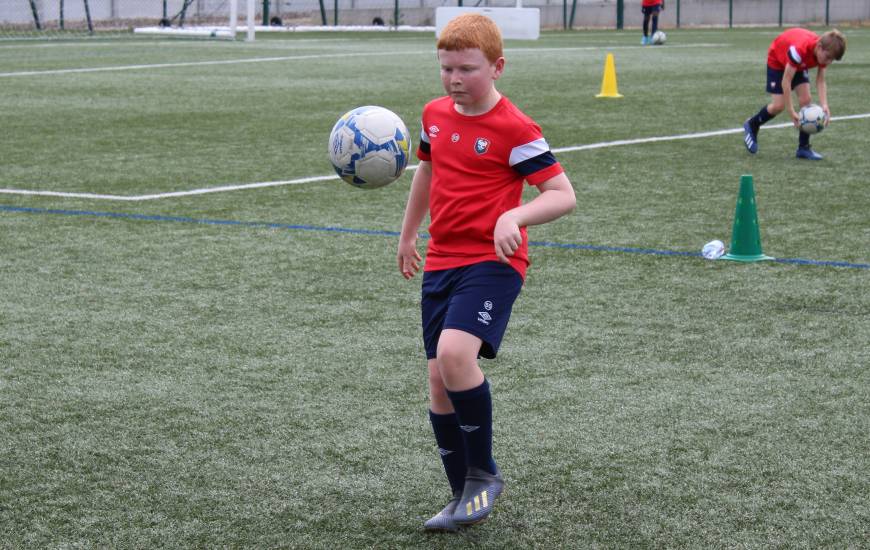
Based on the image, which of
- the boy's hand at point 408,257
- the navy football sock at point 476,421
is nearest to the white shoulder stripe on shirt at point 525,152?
the boy's hand at point 408,257

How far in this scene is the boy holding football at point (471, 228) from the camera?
3.94 metres

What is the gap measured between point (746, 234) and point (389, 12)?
46.2 m

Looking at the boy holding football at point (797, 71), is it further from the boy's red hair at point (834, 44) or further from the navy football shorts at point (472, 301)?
the navy football shorts at point (472, 301)

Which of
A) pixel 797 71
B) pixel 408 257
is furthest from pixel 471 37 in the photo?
pixel 797 71

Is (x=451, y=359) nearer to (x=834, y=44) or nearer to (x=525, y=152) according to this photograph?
(x=525, y=152)


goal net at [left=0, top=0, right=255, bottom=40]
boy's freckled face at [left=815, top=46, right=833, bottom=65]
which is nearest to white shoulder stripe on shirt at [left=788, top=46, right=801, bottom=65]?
boy's freckled face at [left=815, top=46, right=833, bottom=65]

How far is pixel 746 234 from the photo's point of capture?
7.82 metres

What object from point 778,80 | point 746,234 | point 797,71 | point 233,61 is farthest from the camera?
point 233,61

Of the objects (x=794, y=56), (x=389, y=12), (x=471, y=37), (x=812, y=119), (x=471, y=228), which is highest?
(x=389, y=12)

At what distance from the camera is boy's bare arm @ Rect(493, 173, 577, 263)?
12.4 feet

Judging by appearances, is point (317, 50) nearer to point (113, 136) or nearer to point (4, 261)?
point (113, 136)

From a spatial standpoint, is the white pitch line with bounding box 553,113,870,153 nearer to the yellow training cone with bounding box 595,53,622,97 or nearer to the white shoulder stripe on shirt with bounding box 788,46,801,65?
the white shoulder stripe on shirt with bounding box 788,46,801,65

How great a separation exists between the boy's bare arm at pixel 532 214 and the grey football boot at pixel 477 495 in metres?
0.67

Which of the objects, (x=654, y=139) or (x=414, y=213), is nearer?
(x=414, y=213)
